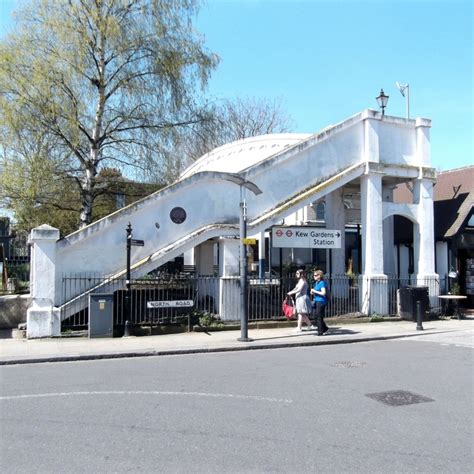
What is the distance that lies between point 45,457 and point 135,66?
1513 cm

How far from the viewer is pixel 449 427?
5.88 metres

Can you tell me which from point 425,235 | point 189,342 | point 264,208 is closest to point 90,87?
point 264,208

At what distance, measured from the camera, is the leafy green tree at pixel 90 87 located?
16.1 meters

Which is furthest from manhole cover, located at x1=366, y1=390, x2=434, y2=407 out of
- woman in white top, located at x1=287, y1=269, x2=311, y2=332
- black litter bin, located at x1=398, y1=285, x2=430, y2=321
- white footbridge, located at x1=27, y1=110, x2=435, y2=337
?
black litter bin, located at x1=398, y1=285, x2=430, y2=321

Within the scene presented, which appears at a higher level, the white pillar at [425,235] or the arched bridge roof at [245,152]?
the arched bridge roof at [245,152]

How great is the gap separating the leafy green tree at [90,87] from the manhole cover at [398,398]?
1250 centimetres

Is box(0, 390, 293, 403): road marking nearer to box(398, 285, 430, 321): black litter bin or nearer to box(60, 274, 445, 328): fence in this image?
box(60, 274, 445, 328): fence

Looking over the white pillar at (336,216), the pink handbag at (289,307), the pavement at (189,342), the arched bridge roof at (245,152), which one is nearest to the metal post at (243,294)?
the pavement at (189,342)

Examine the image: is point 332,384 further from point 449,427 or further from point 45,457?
point 45,457

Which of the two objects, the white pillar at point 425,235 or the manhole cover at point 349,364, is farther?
the white pillar at point 425,235

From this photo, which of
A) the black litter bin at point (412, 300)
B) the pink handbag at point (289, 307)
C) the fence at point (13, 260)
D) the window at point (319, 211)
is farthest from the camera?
the window at point (319, 211)

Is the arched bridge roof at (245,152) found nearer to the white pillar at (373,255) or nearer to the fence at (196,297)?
the white pillar at (373,255)

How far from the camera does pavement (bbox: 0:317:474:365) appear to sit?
10.9m

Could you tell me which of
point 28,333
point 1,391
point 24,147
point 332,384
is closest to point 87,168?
point 24,147
